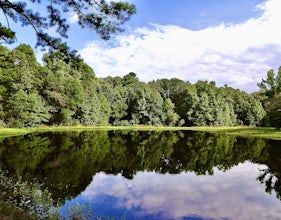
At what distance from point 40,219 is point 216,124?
7347 centimetres

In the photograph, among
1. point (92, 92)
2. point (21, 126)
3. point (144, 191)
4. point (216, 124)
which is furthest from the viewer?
point (216, 124)

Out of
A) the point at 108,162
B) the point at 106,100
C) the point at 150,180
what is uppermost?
the point at 106,100

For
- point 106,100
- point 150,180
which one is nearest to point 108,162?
point 150,180

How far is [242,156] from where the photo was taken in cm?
3084

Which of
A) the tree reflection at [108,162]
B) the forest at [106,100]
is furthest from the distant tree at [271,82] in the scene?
the tree reflection at [108,162]

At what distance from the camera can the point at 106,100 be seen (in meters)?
74.7

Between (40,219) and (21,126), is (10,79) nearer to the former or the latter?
(21,126)

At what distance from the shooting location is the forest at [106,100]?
51812 mm

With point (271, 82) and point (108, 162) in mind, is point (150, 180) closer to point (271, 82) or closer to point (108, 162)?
point (108, 162)

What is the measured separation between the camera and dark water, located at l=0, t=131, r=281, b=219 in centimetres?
1338

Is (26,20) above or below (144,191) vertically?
above

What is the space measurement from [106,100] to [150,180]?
5661 centimetres

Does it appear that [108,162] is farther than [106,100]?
No

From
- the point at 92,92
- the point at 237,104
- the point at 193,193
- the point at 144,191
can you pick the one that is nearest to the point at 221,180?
the point at 193,193
